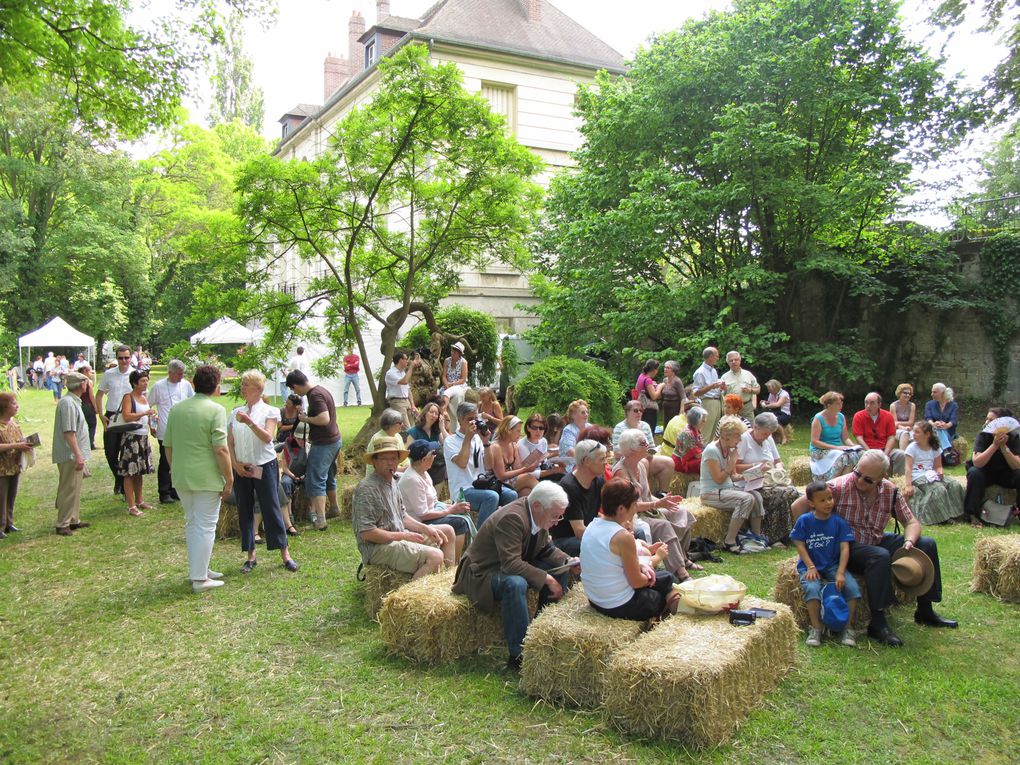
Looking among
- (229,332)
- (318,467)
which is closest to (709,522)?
(318,467)

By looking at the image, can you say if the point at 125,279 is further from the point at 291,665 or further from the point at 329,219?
the point at 291,665

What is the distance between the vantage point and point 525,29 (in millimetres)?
28219

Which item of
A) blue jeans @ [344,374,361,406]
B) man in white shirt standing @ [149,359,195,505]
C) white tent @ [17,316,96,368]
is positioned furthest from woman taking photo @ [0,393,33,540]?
white tent @ [17,316,96,368]

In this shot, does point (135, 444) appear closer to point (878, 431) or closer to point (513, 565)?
point (513, 565)

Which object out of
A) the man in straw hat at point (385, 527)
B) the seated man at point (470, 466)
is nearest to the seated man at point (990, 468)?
the seated man at point (470, 466)

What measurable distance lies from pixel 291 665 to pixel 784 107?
52.2 feet

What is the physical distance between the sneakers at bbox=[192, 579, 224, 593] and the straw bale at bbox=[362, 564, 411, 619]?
1.58 m

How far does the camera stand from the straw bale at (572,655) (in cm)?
417

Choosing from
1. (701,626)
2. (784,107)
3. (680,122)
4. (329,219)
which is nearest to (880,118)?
(784,107)

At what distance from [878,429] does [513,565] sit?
22.3ft

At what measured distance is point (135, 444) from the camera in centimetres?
888

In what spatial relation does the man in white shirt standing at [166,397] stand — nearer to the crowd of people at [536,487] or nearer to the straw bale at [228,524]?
the crowd of people at [536,487]

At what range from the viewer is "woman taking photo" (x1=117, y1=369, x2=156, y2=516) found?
8930mm

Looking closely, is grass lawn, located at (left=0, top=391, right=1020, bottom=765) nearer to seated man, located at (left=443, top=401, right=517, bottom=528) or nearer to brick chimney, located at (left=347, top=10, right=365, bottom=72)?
seated man, located at (left=443, top=401, right=517, bottom=528)
